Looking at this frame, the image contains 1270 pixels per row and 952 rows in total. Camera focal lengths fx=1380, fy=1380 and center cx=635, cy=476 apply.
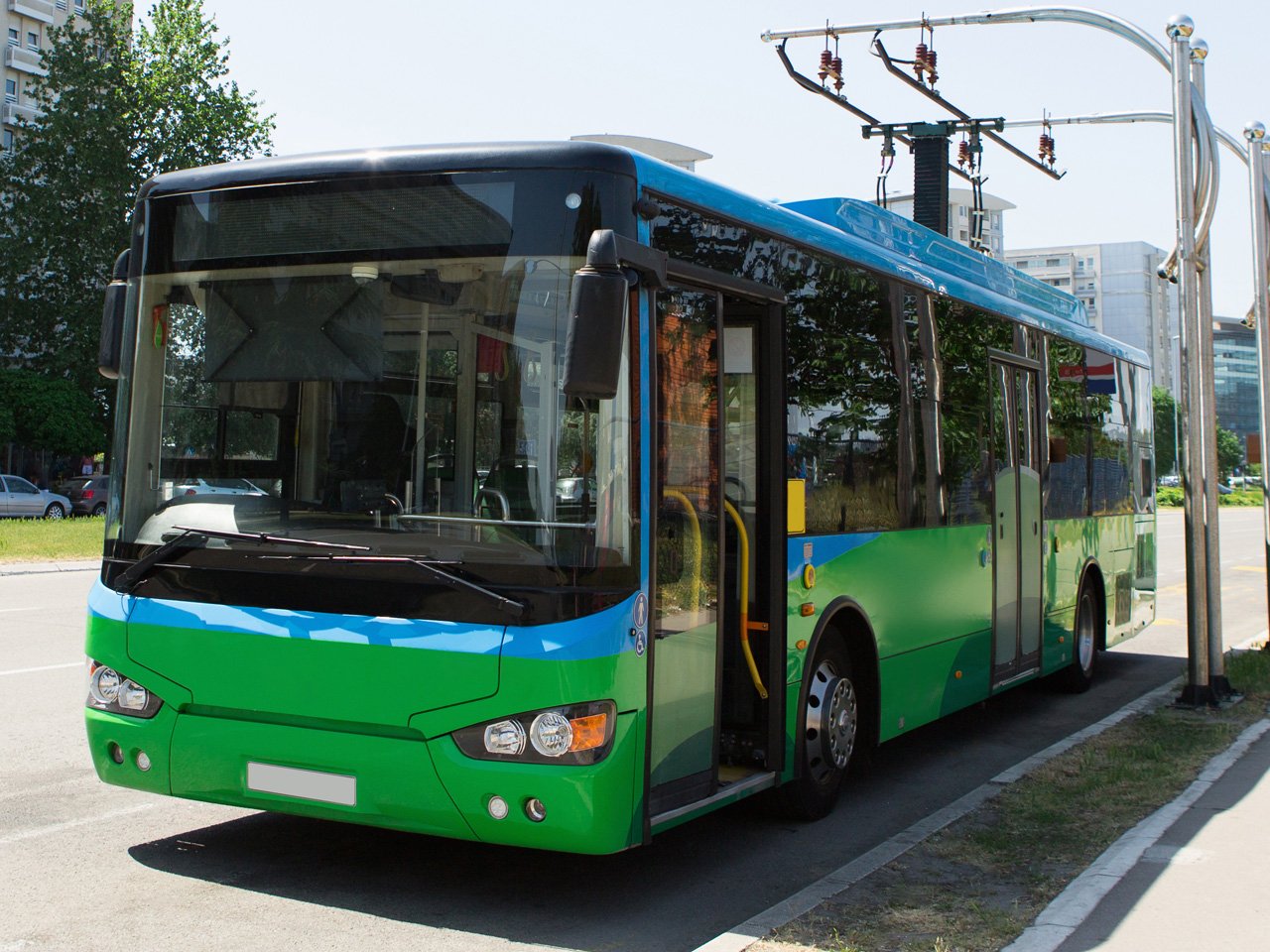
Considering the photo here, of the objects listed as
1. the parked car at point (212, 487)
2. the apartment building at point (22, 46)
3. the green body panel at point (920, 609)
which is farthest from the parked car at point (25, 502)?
the parked car at point (212, 487)

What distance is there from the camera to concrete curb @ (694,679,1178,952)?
5004 millimetres

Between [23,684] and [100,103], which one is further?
[100,103]

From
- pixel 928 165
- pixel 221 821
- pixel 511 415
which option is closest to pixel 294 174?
pixel 511 415

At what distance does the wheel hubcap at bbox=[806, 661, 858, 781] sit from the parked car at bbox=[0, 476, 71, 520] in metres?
40.4

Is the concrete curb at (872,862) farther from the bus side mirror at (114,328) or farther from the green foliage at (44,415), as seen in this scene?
the green foliage at (44,415)

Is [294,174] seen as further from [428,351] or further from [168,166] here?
[168,166]

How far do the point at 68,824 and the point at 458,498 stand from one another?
2.79 metres

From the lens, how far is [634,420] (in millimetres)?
5309

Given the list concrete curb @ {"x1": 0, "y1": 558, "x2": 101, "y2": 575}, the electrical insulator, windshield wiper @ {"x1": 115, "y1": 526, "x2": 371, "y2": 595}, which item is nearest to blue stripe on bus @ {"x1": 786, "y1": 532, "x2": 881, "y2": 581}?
windshield wiper @ {"x1": 115, "y1": 526, "x2": 371, "y2": 595}

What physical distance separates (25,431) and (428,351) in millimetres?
50958

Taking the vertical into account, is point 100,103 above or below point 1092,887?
above

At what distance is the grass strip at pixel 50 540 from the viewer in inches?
986

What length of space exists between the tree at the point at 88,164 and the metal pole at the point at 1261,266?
151 ft

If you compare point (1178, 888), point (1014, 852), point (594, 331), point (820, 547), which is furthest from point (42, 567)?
point (1178, 888)
